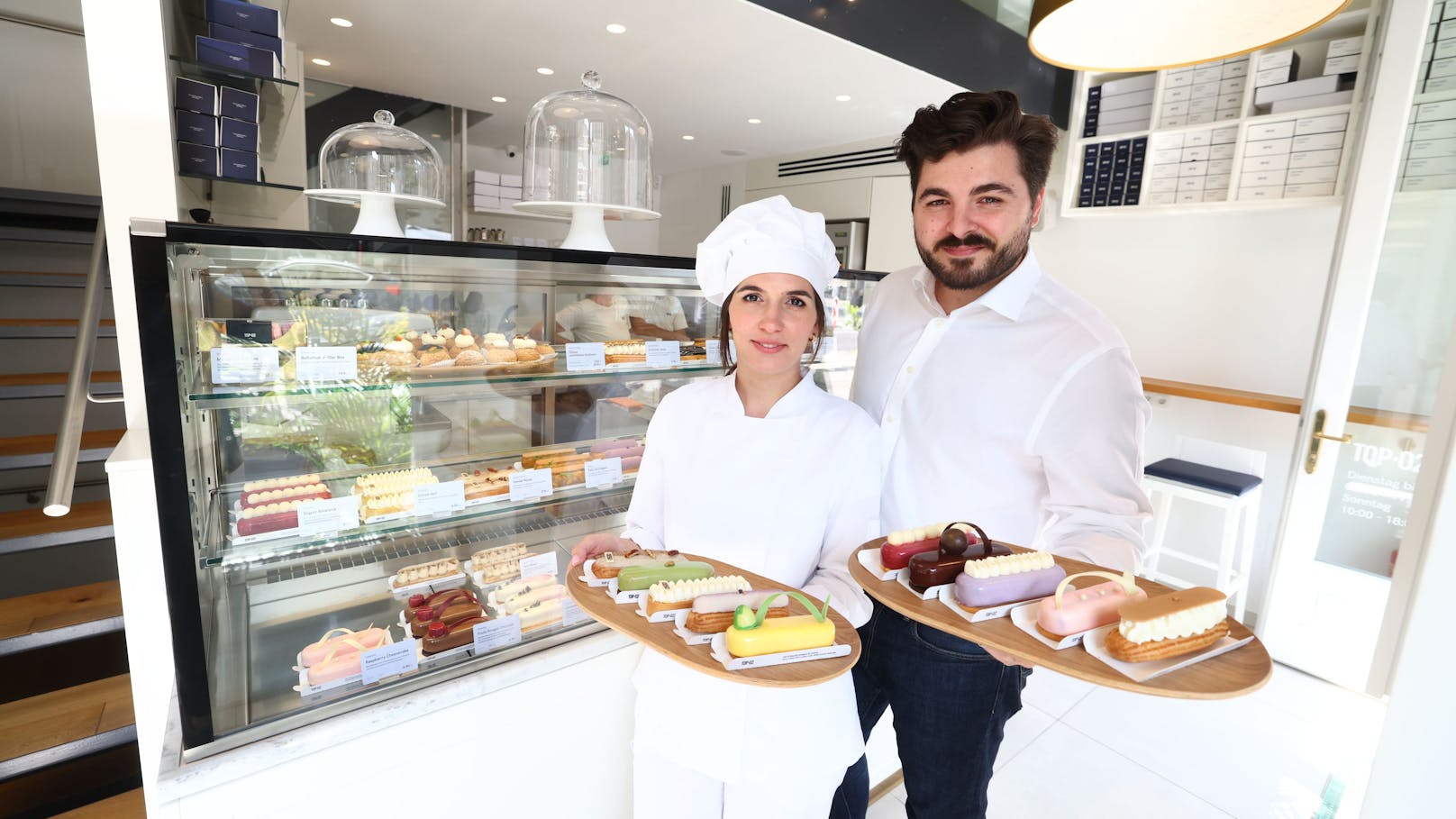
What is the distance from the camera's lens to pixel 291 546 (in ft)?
5.30

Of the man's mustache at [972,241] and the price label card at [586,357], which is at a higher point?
the man's mustache at [972,241]

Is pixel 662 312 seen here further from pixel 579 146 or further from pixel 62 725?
pixel 62 725

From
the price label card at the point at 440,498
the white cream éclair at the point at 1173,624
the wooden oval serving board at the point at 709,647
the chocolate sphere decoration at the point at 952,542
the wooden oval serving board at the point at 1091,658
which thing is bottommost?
the price label card at the point at 440,498

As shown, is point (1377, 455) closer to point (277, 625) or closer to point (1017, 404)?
point (1017, 404)

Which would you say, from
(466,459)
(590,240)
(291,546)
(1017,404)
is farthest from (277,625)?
(1017,404)

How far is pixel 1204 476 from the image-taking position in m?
3.66

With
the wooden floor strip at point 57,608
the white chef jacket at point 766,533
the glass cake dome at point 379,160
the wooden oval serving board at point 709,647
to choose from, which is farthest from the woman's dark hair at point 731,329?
the wooden floor strip at point 57,608

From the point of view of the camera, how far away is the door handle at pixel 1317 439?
127 inches

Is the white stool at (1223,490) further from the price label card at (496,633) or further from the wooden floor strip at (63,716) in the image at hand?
the wooden floor strip at (63,716)

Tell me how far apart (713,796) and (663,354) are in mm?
1342

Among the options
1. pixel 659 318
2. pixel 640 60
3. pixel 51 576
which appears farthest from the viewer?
pixel 640 60

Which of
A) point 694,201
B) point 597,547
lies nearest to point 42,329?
point 597,547

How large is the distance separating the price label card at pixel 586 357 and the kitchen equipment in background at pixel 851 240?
4729 millimetres

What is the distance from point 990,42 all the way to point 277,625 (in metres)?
4.45
